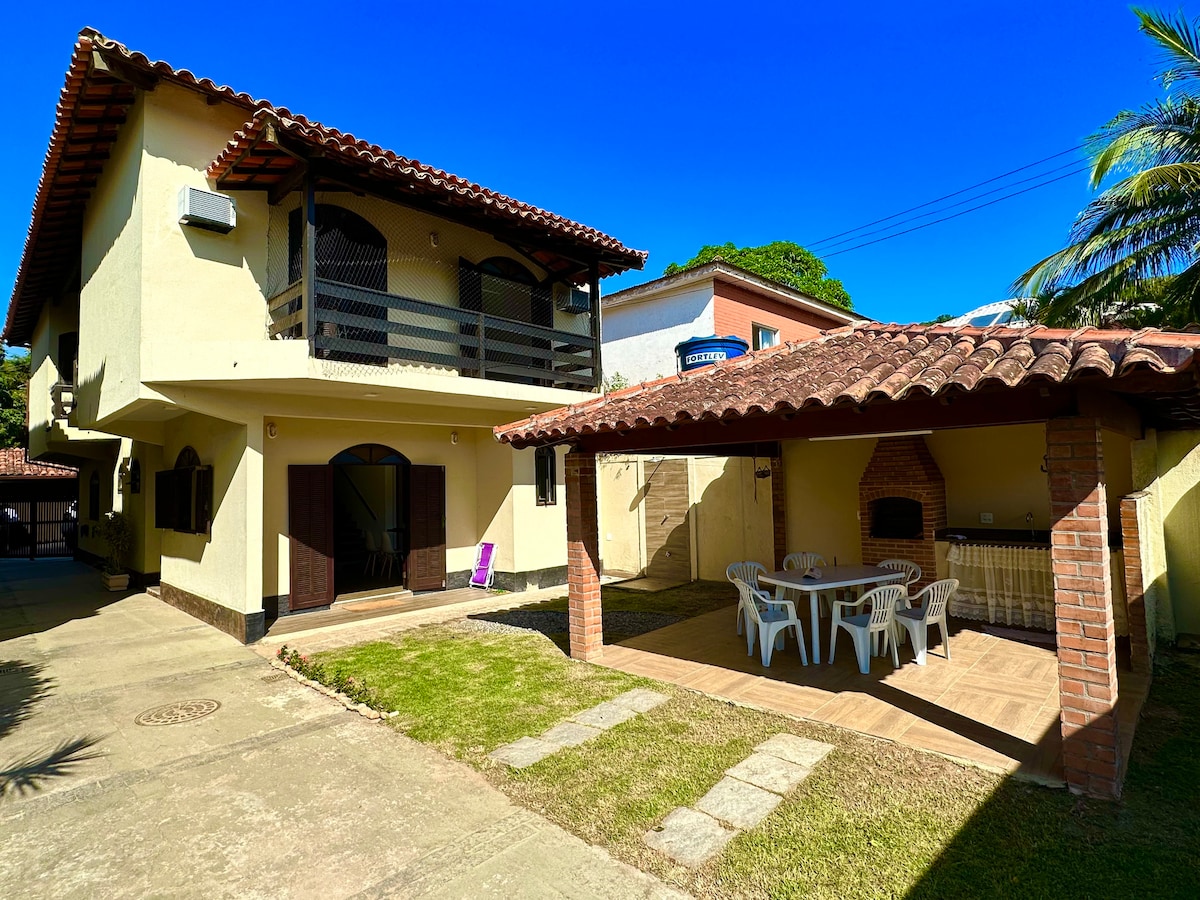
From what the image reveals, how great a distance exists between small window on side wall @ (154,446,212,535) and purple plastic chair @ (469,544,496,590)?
4875 mm

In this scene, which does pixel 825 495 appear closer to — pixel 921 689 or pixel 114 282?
pixel 921 689

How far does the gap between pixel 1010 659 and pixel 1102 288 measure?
30.2 feet

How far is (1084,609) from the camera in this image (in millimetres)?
Answer: 4387

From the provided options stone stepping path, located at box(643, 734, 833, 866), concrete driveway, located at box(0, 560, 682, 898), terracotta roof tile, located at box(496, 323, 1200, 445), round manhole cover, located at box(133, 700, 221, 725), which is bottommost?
round manhole cover, located at box(133, 700, 221, 725)

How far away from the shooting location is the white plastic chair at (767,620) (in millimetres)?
7371

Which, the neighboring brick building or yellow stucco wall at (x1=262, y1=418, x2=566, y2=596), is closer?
yellow stucco wall at (x1=262, y1=418, x2=566, y2=596)

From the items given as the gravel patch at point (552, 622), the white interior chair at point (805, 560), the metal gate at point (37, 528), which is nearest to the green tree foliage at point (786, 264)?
the white interior chair at point (805, 560)

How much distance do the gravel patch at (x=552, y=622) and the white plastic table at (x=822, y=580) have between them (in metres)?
2.18

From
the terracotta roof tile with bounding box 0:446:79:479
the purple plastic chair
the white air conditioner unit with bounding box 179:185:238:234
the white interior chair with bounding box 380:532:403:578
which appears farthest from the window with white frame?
the terracotta roof tile with bounding box 0:446:79:479

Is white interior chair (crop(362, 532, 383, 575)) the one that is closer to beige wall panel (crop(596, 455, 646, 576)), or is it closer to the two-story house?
the two-story house

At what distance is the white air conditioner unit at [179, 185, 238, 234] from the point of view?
8633 mm

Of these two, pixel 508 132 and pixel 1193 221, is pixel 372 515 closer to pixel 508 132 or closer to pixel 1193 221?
pixel 508 132

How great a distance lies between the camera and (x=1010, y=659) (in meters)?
7.32

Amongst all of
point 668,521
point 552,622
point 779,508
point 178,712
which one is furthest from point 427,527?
point 779,508
